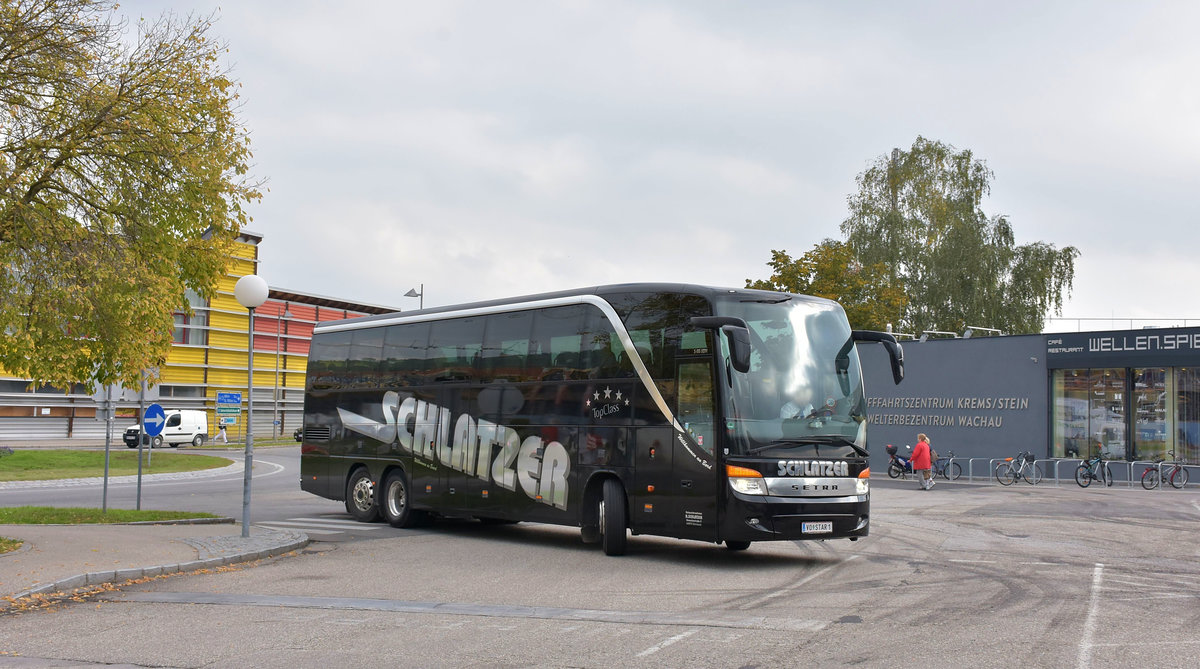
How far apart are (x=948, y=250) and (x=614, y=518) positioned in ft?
153

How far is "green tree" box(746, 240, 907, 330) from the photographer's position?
2111 inches

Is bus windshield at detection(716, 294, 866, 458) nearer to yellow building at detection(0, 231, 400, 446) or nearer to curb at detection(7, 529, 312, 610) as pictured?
curb at detection(7, 529, 312, 610)

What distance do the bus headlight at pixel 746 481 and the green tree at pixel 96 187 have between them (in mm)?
7314

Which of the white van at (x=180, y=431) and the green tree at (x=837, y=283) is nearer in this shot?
the green tree at (x=837, y=283)

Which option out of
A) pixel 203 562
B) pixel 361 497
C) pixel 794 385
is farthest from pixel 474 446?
pixel 794 385

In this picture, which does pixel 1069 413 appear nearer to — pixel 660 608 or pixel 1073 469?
pixel 1073 469

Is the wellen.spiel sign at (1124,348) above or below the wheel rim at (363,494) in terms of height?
above

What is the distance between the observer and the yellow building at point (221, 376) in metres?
67.9

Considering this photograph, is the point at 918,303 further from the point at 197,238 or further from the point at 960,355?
the point at 197,238

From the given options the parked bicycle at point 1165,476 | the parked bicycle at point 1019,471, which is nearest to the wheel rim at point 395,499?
the parked bicycle at point 1019,471

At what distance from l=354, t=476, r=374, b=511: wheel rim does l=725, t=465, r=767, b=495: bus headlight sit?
27.3ft

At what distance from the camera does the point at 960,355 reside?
3922 centimetres

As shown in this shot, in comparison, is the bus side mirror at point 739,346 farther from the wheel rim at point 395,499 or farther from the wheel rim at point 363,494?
the wheel rim at point 363,494

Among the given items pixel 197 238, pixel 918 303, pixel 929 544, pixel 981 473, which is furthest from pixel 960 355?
pixel 197 238
